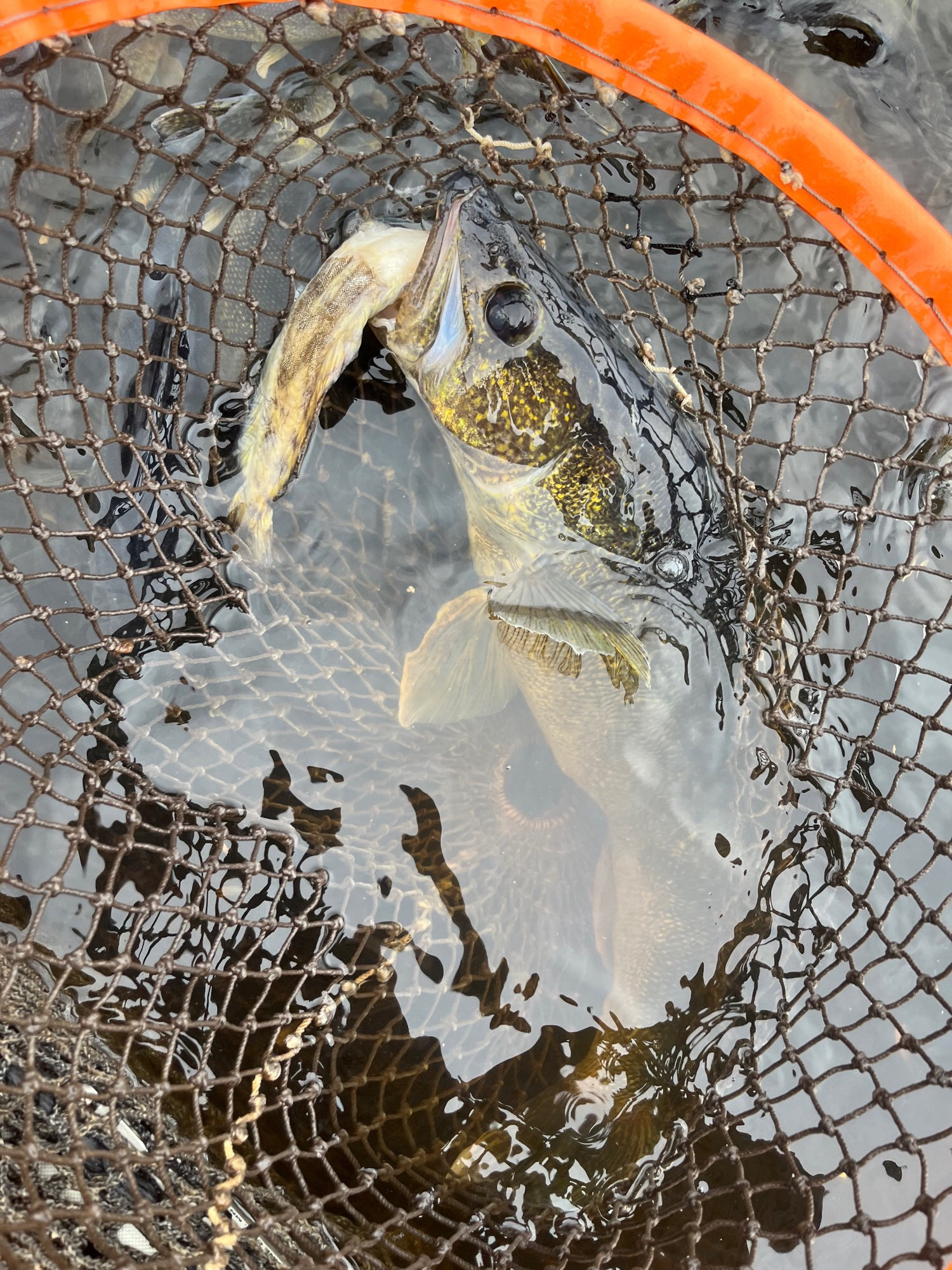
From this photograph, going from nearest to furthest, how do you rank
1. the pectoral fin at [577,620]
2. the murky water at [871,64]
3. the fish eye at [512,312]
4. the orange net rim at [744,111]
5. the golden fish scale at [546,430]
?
1. the orange net rim at [744,111]
2. the fish eye at [512,312]
3. the golden fish scale at [546,430]
4. the pectoral fin at [577,620]
5. the murky water at [871,64]

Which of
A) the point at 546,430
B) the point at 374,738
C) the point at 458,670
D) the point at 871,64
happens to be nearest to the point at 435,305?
the point at 546,430

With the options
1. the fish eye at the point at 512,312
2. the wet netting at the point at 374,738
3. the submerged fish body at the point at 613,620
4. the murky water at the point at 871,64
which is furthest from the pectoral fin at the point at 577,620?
the murky water at the point at 871,64

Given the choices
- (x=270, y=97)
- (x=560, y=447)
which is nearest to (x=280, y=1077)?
(x=560, y=447)

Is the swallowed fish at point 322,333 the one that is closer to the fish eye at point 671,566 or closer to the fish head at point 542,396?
the fish head at point 542,396

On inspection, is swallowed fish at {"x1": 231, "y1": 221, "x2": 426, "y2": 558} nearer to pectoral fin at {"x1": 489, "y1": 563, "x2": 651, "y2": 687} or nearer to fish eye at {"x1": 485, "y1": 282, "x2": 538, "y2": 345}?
fish eye at {"x1": 485, "y1": 282, "x2": 538, "y2": 345}

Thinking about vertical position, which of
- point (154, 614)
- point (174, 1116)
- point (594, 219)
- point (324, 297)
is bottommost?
point (174, 1116)

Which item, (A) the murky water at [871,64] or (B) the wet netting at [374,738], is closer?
(B) the wet netting at [374,738]

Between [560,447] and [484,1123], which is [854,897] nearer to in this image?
[484,1123]
